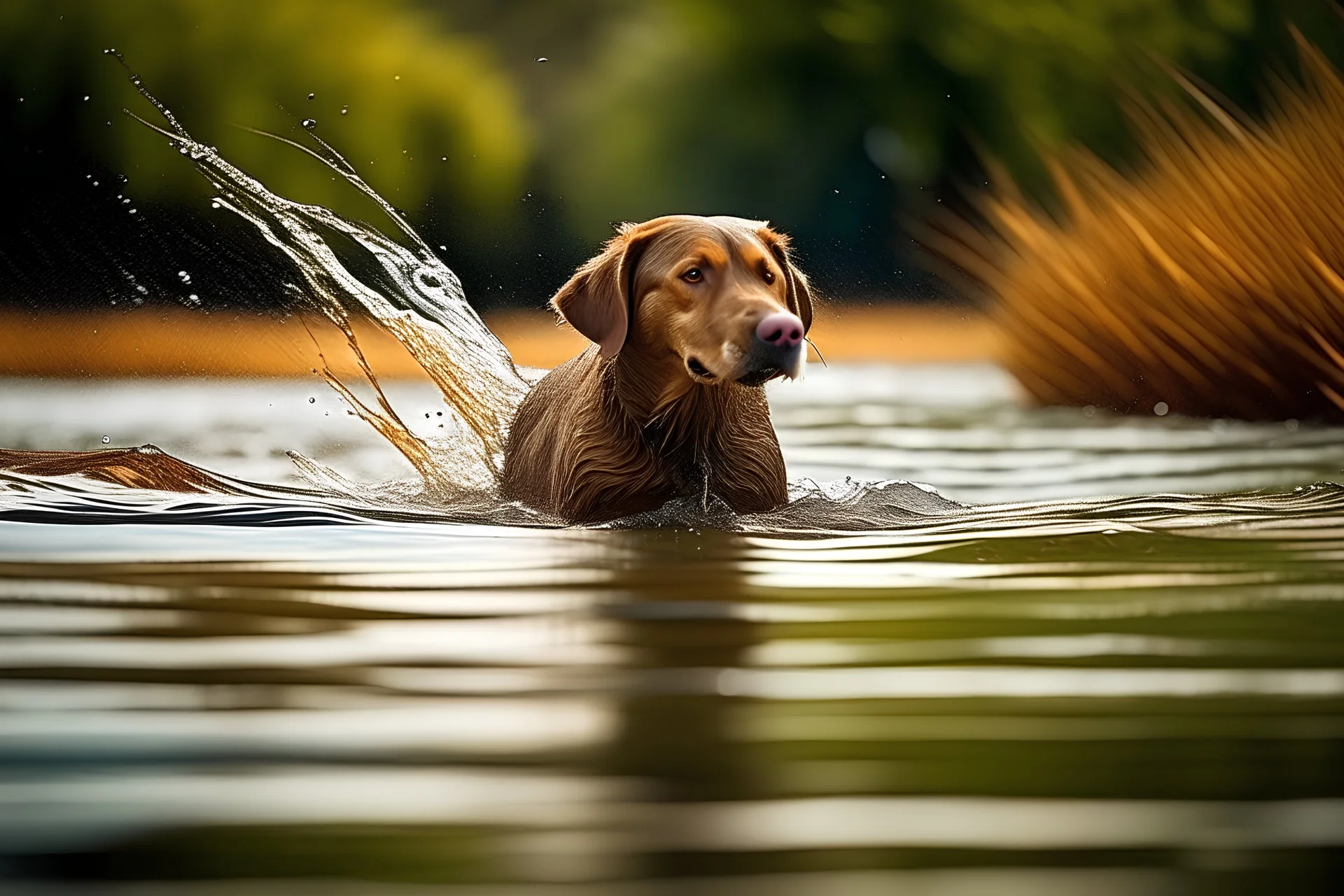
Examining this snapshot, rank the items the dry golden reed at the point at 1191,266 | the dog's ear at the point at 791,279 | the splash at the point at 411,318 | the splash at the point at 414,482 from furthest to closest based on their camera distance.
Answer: the dry golden reed at the point at 1191,266, the splash at the point at 411,318, the dog's ear at the point at 791,279, the splash at the point at 414,482

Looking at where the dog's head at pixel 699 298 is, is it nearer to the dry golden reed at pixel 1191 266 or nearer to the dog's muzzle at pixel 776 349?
the dog's muzzle at pixel 776 349

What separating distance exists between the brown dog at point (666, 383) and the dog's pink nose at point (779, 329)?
0.76ft

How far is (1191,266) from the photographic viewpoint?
7512mm

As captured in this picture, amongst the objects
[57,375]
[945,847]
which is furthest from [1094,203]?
[57,375]

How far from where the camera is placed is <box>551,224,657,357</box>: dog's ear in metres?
4.43

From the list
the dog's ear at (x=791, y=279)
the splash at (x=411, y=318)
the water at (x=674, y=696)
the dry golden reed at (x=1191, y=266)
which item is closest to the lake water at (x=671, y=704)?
the water at (x=674, y=696)

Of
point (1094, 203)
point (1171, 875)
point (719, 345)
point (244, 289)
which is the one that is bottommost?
point (1171, 875)

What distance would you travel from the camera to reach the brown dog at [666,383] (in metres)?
4.29

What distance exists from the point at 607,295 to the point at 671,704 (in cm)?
248

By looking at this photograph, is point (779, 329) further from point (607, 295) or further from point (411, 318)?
point (411, 318)

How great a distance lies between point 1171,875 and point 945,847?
21cm

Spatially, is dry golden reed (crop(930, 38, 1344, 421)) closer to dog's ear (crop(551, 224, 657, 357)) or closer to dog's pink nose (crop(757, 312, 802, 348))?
dog's ear (crop(551, 224, 657, 357))

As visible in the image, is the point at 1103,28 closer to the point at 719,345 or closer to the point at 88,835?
the point at 719,345

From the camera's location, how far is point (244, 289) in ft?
20.8
